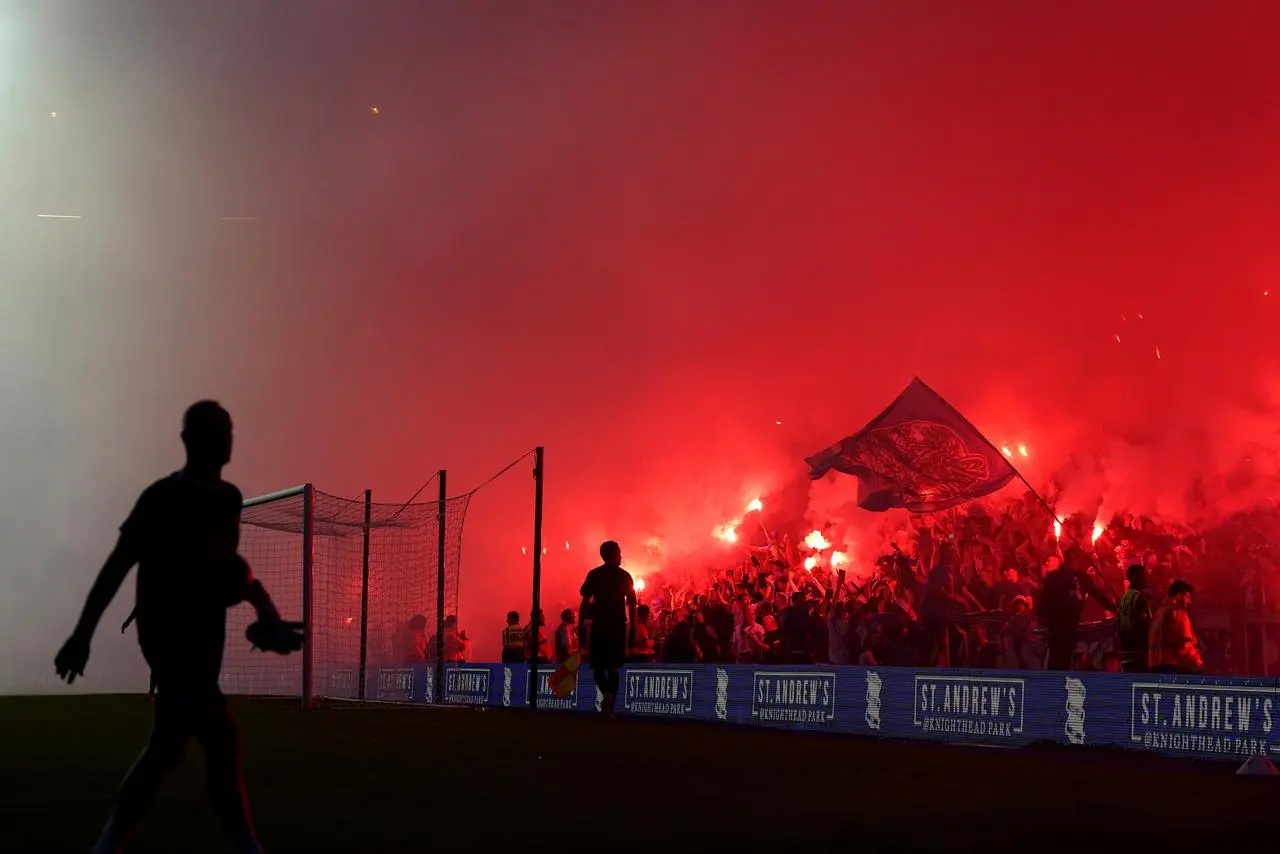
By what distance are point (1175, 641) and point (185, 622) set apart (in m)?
11.5

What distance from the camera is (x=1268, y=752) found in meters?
11.3

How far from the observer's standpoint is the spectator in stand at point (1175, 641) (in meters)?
13.9

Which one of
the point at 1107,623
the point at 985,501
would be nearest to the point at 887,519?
the point at 985,501

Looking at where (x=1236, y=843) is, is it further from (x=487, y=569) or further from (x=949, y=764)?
(x=487, y=569)

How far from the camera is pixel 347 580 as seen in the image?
29.9m

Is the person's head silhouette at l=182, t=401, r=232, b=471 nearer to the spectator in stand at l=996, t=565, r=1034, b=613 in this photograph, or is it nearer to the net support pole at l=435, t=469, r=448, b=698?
the spectator in stand at l=996, t=565, r=1034, b=613

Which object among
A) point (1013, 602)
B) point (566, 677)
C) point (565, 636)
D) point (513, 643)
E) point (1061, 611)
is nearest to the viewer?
point (1061, 611)

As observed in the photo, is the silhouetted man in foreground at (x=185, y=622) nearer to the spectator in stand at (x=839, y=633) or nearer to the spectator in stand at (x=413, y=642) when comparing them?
the spectator in stand at (x=839, y=633)

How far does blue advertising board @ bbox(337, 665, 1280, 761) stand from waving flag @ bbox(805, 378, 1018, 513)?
5.05 metres

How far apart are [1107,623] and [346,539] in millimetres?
16775

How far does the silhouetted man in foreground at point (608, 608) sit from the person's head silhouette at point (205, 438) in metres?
11.2

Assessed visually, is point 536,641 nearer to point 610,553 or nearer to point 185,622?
point 610,553

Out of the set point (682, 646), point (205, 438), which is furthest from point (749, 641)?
point (205, 438)

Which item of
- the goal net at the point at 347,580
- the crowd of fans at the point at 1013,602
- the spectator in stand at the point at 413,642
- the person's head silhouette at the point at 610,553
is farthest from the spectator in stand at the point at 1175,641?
the spectator in stand at the point at 413,642
